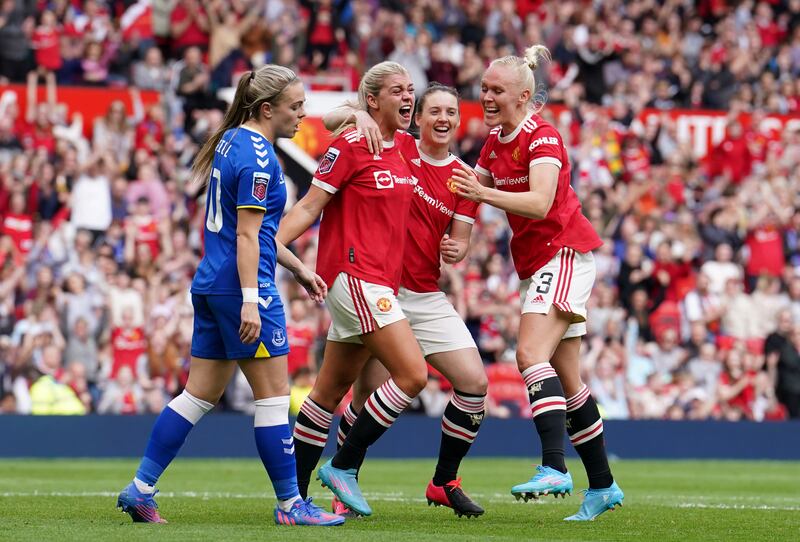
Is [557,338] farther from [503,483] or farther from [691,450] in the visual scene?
[691,450]

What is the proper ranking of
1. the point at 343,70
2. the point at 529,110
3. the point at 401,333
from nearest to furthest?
the point at 401,333 < the point at 529,110 < the point at 343,70

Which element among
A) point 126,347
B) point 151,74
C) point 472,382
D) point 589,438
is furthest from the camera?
point 151,74

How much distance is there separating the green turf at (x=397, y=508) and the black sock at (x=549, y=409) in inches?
16.6

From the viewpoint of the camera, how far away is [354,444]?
328 inches

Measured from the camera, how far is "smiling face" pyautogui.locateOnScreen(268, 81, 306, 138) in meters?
7.71

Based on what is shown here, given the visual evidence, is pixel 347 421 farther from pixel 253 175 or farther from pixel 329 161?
pixel 253 175

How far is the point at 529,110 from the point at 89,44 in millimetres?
12586

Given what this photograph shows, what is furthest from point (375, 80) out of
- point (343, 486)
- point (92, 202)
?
point (92, 202)

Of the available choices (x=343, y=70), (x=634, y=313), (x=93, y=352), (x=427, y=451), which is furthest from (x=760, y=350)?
(x=93, y=352)

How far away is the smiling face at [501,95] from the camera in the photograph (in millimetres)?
8414

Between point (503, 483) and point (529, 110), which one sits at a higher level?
point (529, 110)

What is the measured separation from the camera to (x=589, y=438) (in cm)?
852

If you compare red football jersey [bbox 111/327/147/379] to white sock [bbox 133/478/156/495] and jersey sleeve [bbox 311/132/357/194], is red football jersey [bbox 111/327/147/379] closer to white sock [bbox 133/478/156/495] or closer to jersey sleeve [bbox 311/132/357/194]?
jersey sleeve [bbox 311/132/357/194]

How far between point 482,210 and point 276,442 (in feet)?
40.3
